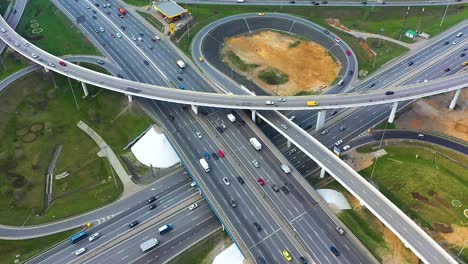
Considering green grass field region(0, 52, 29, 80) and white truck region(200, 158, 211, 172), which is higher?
green grass field region(0, 52, 29, 80)

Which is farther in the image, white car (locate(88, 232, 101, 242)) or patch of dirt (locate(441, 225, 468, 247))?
white car (locate(88, 232, 101, 242))

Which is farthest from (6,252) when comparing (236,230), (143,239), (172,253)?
(236,230)

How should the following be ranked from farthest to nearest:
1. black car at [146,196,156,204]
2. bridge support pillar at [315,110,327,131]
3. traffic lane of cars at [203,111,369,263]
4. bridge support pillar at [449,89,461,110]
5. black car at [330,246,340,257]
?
bridge support pillar at [449,89,461,110] < bridge support pillar at [315,110,327,131] < black car at [146,196,156,204] < traffic lane of cars at [203,111,369,263] < black car at [330,246,340,257]

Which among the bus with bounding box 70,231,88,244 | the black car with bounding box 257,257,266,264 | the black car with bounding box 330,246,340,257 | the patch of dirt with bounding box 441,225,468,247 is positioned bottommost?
the patch of dirt with bounding box 441,225,468,247

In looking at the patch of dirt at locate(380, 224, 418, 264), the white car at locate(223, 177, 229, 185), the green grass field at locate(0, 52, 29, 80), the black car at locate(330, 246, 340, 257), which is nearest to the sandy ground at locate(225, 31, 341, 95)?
the white car at locate(223, 177, 229, 185)

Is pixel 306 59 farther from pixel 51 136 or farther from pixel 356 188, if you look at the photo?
pixel 51 136

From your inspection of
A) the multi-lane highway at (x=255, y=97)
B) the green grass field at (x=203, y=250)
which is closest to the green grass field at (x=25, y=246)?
Result: the green grass field at (x=203, y=250)

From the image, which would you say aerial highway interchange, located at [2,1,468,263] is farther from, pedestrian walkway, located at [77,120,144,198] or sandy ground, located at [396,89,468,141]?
pedestrian walkway, located at [77,120,144,198]

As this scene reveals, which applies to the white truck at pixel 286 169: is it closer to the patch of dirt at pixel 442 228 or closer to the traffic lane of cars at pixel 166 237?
the traffic lane of cars at pixel 166 237
